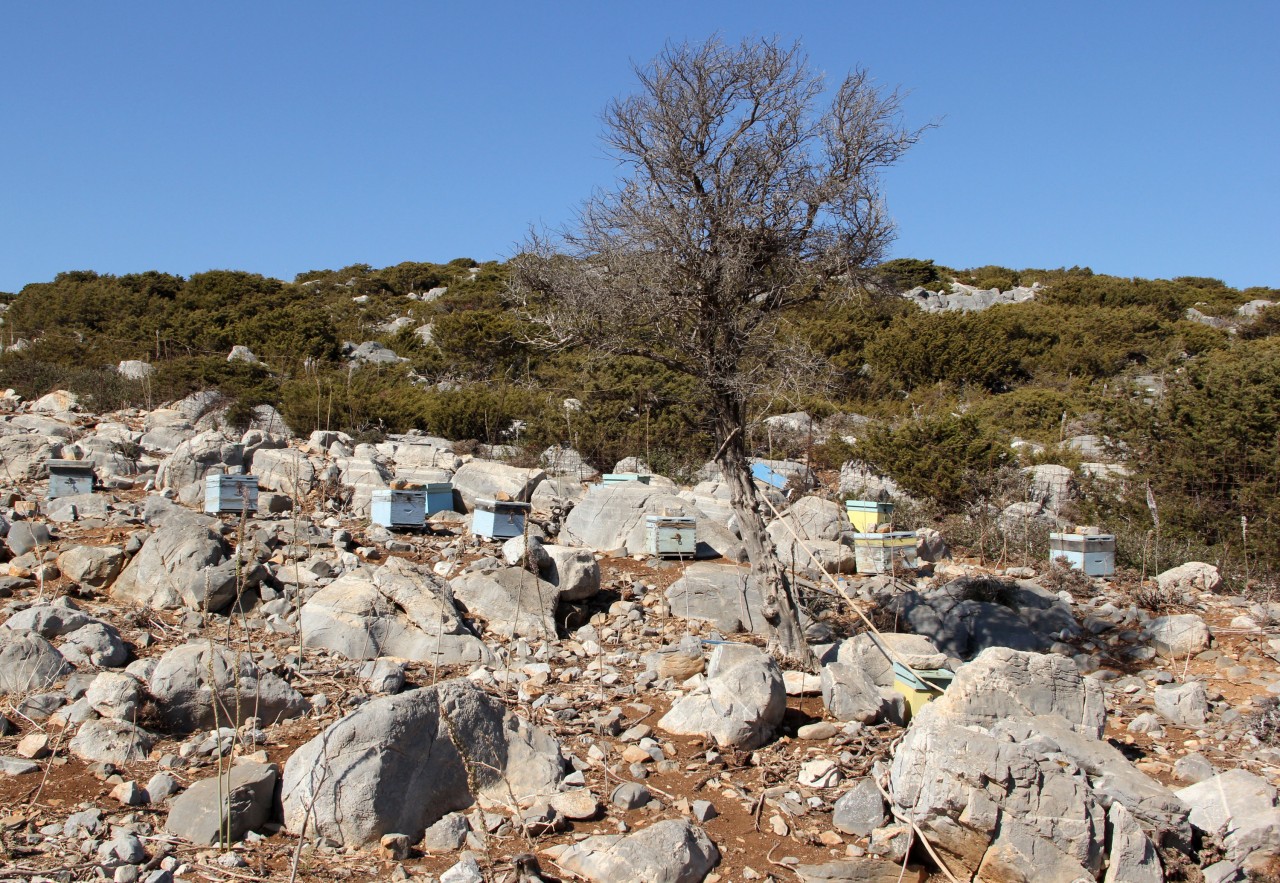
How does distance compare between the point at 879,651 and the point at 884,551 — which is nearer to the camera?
the point at 879,651

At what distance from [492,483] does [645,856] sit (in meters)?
7.81

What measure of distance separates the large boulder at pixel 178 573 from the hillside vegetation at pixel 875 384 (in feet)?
10.0

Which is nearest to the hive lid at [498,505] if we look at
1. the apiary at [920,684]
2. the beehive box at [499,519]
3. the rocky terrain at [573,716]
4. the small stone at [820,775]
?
the beehive box at [499,519]

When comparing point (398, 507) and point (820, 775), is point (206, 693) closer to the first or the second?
point (820, 775)

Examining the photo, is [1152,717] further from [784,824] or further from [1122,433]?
[1122,433]

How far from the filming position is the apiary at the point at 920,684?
5.71 m

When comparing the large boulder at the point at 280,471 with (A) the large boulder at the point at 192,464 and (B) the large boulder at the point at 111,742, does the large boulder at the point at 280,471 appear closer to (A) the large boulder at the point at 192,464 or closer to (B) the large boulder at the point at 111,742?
(A) the large boulder at the point at 192,464

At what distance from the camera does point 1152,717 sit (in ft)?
21.2

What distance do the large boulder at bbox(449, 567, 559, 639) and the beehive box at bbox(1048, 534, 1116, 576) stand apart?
20.1ft

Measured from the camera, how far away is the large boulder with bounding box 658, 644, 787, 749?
523 cm

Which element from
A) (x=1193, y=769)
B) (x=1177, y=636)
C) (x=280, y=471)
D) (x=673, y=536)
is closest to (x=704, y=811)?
(x=1193, y=769)

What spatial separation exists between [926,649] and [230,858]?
15.4ft

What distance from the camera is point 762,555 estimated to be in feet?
22.1

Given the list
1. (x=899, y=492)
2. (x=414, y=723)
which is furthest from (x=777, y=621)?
(x=899, y=492)
